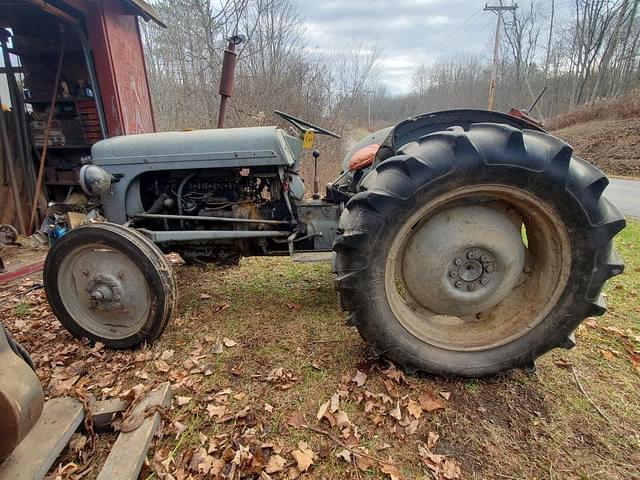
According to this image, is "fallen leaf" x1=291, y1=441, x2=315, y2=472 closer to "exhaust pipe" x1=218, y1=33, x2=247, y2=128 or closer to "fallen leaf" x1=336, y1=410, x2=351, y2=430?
"fallen leaf" x1=336, y1=410, x2=351, y2=430

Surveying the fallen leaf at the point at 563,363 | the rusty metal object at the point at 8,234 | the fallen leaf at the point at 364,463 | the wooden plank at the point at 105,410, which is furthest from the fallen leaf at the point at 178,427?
the rusty metal object at the point at 8,234

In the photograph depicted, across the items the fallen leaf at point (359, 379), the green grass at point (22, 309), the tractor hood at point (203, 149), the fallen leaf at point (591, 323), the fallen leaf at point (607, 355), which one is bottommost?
the green grass at point (22, 309)

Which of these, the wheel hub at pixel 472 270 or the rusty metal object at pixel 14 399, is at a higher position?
the wheel hub at pixel 472 270

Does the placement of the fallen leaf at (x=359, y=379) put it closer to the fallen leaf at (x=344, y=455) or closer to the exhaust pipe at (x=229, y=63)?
the fallen leaf at (x=344, y=455)

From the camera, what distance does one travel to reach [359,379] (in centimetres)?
187

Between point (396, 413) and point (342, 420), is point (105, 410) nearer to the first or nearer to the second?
point (342, 420)

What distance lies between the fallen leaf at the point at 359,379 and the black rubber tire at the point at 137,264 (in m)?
1.17

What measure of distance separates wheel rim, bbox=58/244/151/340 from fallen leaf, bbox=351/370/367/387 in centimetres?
129

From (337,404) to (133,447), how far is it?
89cm

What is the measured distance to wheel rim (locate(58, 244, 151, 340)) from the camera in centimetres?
214

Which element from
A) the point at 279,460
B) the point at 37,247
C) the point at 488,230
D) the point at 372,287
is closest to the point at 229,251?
the point at 372,287

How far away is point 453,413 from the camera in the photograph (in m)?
1.67

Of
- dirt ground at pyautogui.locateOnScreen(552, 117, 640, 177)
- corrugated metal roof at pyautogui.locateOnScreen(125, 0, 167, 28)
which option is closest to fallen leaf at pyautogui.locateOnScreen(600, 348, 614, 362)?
corrugated metal roof at pyautogui.locateOnScreen(125, 0, 167, 28)

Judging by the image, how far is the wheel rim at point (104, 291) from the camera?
2.14m
